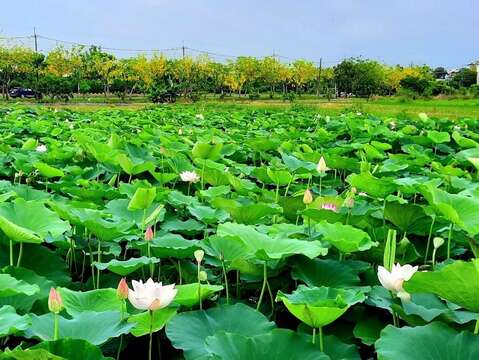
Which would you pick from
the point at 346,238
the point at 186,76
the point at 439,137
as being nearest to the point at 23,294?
the point at 346,238

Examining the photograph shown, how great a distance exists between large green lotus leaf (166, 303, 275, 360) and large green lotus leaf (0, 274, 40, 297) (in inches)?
11.1

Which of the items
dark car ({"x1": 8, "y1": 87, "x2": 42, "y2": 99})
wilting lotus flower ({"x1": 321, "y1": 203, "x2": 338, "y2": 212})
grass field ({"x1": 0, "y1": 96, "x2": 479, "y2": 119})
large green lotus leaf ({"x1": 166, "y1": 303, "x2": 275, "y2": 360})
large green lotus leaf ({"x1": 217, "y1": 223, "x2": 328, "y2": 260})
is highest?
dark car ({"x1": 8, "y1": 87, "x2": 42, "y2": 99})

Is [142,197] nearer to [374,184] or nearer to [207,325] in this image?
[207,325]

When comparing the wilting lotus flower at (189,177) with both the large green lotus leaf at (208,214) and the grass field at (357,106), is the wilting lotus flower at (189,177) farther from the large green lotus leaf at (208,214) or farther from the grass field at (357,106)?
the grass field at (357,106)

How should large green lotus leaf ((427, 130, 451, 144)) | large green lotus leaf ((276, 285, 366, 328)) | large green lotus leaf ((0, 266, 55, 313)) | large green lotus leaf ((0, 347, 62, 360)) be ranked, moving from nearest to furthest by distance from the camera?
large green lotus leaf ((0, 347, 62, 360)), large green lotus leaf ((276, 285, 366, 328)), large green lotus leaf ((0, 266, 55, 313)), large green lotus leaf ((427, 130, 451, 144))

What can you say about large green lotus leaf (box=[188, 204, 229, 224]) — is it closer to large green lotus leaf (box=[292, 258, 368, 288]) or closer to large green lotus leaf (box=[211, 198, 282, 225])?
large green lotus leaf (box=[211, 198, 282, 225])

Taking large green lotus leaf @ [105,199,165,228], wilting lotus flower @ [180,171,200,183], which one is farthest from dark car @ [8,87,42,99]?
large green lotus leaf @ [105,199,165,228]

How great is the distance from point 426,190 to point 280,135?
296 centimetres

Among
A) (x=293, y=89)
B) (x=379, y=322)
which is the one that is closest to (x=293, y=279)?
(x=379, y=322)

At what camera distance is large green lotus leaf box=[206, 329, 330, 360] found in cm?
80

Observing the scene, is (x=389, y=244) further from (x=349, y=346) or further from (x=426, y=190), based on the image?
(x=426, y=190)

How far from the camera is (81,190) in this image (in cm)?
188

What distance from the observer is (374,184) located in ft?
5.44

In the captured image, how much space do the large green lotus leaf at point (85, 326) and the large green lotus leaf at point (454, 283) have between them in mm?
484
